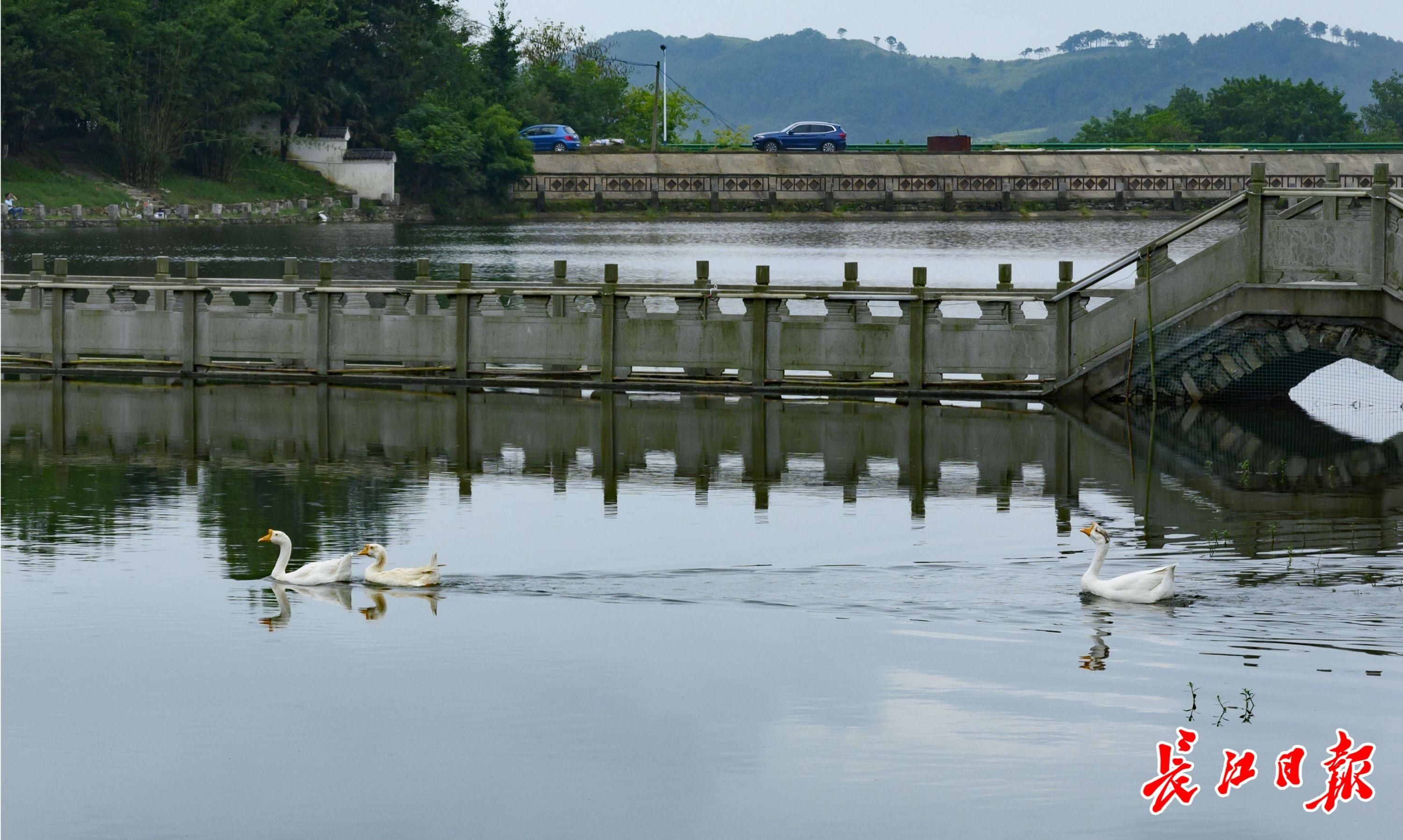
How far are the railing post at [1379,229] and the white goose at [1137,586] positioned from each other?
10.2 m

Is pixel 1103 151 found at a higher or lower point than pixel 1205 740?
higher

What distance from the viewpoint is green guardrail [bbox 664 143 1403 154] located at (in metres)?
134

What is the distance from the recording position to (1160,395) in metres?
28.6

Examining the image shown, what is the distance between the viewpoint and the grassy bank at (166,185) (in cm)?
10006

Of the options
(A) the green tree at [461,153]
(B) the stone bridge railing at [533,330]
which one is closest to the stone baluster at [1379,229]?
(B) the stone bridge railing at [533,330]

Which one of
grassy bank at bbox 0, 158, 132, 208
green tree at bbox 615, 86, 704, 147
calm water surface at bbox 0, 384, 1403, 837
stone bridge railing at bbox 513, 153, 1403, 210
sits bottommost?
calm water surface at bbox 0, 384, 1403, 837

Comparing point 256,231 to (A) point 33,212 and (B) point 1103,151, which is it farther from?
(B) point 1103,151

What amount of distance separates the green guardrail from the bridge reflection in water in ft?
342

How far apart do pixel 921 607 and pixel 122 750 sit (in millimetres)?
6355

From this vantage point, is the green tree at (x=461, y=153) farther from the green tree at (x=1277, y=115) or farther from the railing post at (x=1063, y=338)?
the railing post at (x=1063, y=338)

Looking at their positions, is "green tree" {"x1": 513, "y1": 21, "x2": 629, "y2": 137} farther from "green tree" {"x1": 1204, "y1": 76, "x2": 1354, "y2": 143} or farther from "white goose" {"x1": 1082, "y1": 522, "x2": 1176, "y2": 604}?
"white goose" {"x1": 1082, "y1": 522, "x2": 1176, "y2": 604}

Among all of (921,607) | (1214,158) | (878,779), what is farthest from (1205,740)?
(1214,158)

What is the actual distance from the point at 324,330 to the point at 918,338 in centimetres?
910

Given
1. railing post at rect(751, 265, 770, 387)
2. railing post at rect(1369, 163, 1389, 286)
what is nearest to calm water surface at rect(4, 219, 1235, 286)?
railing post at rect(751, 265, 770, 387)
